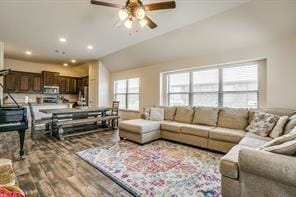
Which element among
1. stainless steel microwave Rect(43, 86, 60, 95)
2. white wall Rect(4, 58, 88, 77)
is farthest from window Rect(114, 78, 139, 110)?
stainless steel microwave Rect(43, 86, 60, 95)

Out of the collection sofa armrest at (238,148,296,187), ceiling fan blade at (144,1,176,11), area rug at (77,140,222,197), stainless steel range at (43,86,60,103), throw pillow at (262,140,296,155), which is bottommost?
area rug at (77,140,222,197)

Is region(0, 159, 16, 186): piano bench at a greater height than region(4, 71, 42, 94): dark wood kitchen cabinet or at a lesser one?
lesser

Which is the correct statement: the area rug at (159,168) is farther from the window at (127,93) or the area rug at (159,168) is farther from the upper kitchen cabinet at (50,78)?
the upper kitchen cabinet at (50,78)

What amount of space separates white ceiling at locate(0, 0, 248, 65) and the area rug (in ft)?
9.41

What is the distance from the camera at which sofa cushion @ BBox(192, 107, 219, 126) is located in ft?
13.2

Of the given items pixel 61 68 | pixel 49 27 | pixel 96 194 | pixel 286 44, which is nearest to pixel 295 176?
pixel 96 194

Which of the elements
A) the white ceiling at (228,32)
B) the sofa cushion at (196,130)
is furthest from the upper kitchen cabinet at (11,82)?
the sofa cushion at (196,130)

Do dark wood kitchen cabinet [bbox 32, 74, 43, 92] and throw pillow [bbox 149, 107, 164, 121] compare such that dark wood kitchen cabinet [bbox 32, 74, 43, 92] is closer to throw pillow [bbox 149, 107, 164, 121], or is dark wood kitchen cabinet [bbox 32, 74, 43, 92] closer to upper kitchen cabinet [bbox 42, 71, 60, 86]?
upper kitchen cabinet [bbox 42, 71, 60, 86]

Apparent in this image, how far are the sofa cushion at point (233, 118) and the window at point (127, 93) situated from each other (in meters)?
3.70

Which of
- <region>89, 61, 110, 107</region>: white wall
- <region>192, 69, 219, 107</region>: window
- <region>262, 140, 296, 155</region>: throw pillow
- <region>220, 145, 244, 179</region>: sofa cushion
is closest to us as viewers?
<region>262, 140, 296, 155</region>: throw pillow

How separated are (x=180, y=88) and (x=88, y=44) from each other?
3.34m

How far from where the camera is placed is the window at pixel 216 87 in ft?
13.5

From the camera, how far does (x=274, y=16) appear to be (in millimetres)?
3062

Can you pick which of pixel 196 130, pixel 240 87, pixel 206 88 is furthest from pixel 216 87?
pixel 196 130
